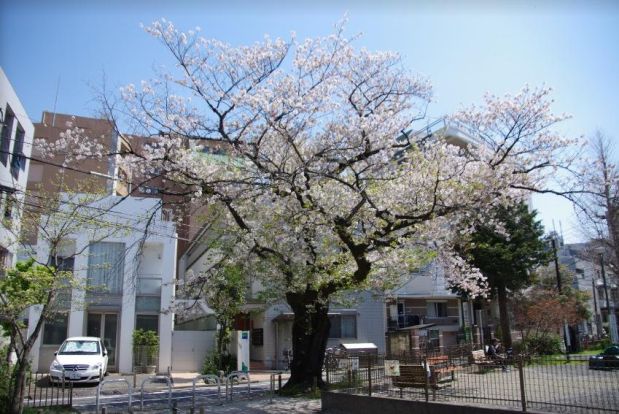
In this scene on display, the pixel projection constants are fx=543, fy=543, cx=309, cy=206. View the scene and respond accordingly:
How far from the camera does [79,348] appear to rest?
21.2 metres

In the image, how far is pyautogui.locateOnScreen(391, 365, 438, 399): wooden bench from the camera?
450 inches

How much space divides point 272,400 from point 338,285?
388cm

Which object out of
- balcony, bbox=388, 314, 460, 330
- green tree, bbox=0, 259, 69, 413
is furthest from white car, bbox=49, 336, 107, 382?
balcony, bbox=388, 314, 460, 330

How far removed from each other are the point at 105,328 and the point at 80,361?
21.5ft

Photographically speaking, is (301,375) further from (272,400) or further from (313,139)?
(313,139)

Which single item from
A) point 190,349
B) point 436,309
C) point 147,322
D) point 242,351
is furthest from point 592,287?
point 147,322

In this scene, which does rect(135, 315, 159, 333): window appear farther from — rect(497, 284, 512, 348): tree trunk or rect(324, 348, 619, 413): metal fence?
rect(497, 284, 512, 348): tree trunk

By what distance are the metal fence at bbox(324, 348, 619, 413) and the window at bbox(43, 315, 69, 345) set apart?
16311 mm

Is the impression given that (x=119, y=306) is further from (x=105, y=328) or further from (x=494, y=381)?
(x=494, y=381)

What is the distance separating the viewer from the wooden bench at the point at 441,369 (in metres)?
12.4

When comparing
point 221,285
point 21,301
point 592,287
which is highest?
point 592,287

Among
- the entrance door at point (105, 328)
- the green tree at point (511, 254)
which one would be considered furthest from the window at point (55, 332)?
the green tree at point (511, 254)

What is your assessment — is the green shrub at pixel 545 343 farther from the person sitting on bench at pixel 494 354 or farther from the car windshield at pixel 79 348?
the car windshield at pixel 79 348

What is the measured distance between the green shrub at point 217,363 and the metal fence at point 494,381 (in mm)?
11358
